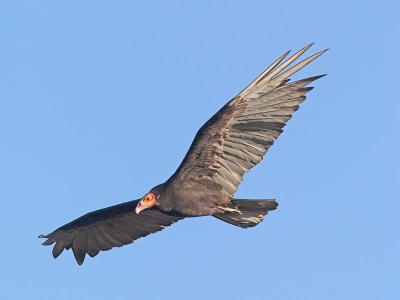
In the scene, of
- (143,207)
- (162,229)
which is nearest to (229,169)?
(143,207)

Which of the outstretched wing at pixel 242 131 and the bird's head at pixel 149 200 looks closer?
the outstretched wing at pixel 242 131

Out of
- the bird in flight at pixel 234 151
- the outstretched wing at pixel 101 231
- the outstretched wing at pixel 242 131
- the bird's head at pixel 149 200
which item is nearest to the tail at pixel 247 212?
the bird in flight at pixel 234 151

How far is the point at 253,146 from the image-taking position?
1401 cm

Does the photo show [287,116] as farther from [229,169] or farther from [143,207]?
[143,207]

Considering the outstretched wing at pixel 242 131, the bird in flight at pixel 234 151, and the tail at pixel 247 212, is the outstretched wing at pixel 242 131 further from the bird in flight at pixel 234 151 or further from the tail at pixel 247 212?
the tail at pixel 247 212

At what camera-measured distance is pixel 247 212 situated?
1484 cm

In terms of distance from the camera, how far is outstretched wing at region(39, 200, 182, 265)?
17.1m

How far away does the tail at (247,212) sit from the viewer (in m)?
14.7

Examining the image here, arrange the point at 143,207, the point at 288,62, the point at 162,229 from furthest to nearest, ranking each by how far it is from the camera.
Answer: the point at 162,229, the point at 143,207, the point at 288,62

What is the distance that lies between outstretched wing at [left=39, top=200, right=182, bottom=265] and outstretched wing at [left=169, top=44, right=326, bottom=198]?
2988mm

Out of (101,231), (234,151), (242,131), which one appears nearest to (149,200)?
(234,151)

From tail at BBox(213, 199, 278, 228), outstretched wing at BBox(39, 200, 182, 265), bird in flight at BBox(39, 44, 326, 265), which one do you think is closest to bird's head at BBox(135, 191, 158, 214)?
bird in flight at BBox(39, 44, 326, 265)

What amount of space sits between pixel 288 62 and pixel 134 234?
499 centimetres

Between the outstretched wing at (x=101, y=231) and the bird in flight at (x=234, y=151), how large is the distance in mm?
2393
